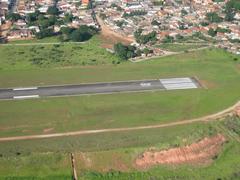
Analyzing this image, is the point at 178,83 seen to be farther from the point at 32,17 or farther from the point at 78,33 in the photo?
the point at 32,17

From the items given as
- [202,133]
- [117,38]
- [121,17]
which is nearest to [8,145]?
[202,133]

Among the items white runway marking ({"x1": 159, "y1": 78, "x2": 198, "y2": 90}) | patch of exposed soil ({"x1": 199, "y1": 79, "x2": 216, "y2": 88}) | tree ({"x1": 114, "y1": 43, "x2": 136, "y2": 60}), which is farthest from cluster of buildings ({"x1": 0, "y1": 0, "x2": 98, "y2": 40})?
patch of exposed soil ({"x1": 199, "y1": 79, "x2": 216, "y2": 88})

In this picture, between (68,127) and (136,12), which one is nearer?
(68,127)

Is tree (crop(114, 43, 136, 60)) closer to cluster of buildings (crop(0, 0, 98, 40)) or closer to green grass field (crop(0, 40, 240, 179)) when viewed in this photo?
green grass field (crop(0, 40, 240, 179))

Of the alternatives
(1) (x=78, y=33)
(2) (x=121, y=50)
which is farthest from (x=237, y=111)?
(1) (x=78, y=33)

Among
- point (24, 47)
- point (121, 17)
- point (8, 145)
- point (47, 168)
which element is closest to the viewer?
point (47, 168)

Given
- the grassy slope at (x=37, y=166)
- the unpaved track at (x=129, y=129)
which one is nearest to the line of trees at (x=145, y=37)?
the unpaved track at (x=129, y=129)

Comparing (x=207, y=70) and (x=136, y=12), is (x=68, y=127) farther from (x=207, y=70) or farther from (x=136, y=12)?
(x=136, y=12)
